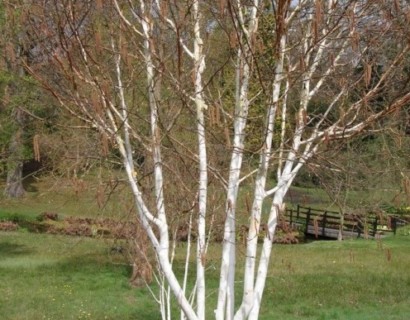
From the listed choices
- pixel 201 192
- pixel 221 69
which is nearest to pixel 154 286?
pixel 201 192

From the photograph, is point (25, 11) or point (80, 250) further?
point (80, 250)

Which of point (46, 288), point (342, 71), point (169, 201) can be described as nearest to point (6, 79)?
point (46, 288)

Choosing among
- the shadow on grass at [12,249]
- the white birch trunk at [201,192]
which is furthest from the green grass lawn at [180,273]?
the white birch trunk at [201,192]

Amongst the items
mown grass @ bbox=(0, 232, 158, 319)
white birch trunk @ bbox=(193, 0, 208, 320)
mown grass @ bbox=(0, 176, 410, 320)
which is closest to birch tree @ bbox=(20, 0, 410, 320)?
A: white birch trunk @ bbox=(193, 0, 208, 320)

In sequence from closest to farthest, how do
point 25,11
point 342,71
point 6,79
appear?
point 25,11
point 342,71
point 6,79

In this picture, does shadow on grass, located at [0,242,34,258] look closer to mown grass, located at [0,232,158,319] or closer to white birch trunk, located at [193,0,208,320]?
mown grass, located at [0,232,158,319]

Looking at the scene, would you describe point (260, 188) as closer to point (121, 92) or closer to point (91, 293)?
point (121, 92)

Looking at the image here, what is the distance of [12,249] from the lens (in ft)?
57.9

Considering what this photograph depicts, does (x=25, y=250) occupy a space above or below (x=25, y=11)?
below

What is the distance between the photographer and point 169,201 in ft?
17.3

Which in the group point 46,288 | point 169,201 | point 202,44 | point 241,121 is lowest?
point 46,288

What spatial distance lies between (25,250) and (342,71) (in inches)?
579

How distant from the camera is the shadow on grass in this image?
1688cm

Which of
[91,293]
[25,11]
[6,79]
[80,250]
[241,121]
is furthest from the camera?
[80,250]
